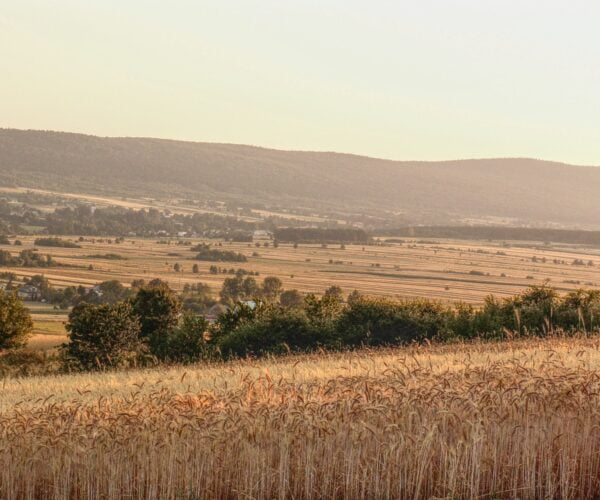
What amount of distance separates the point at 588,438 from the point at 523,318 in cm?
4026

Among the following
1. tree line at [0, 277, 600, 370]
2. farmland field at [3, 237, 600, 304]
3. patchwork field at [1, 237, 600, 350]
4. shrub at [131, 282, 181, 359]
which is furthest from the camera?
farmland field at [3, 237, 600, 304]

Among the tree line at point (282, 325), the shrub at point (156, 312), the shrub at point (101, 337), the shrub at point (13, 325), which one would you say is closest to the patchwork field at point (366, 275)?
the shrub at point (13, 325)

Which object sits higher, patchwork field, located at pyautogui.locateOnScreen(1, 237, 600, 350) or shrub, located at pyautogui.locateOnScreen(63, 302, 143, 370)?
shrub, located at pyautogui.locateOnScreen(63, 302, 143, 370)

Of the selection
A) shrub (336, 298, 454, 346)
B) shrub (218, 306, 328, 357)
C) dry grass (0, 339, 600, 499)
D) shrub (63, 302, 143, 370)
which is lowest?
shrub (63, 302, 143, 370)

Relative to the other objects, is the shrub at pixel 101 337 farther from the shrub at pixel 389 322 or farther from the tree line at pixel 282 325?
the shrub at pixel 389 322

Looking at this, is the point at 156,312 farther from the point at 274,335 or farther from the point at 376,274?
the point at 376,274

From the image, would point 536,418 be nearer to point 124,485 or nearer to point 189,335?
point 124,485

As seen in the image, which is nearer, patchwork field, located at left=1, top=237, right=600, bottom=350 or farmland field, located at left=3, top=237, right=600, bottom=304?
patchwork field, located at left=1, top=237, right=600, bottom=350

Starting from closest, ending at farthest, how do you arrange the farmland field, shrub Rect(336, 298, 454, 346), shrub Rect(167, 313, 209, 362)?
shrub Rect(336, 298, 454, 346)
shrub Rect(167, 313, 209, 362)
the farmland field

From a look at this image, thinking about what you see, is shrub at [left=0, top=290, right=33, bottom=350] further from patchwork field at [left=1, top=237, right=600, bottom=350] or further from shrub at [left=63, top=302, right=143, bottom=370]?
patchwork field at [left=1, top=237, right=600, bottom=350]

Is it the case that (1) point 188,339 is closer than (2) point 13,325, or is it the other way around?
(1) point 188,339

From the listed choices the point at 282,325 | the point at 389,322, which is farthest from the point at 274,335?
the point at 389,322

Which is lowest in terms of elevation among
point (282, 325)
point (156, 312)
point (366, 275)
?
point (366, 275)

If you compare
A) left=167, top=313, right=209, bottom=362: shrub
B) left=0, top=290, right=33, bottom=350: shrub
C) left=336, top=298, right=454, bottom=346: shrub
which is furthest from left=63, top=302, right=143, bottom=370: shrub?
left=336, top=298, right=454, bottom=346: shrub
